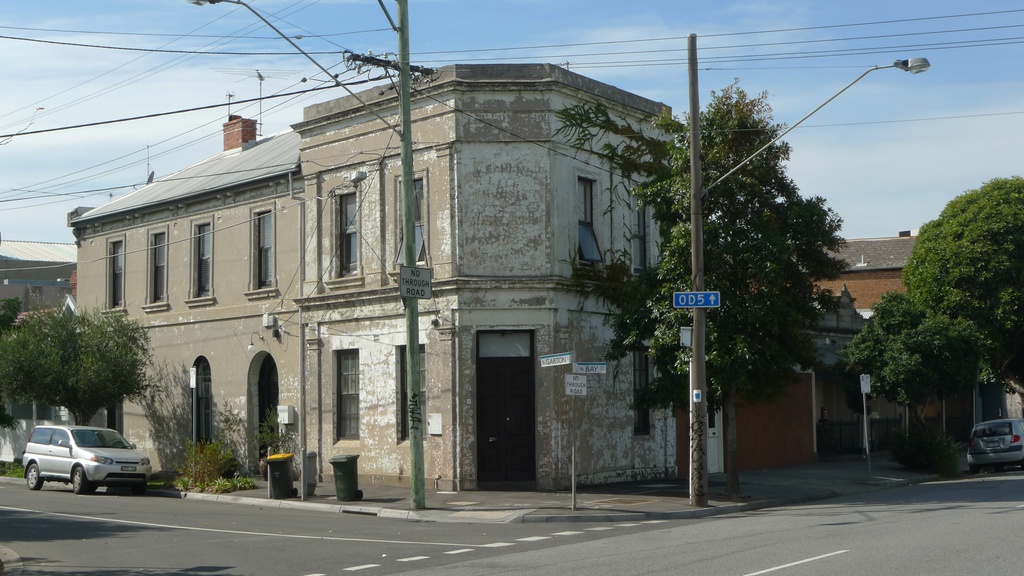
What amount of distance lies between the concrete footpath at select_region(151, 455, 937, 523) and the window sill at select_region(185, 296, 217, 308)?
5886 millimetres

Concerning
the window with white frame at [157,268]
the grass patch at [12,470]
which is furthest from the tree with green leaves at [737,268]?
the grass patch at [12,470]

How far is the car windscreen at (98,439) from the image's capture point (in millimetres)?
25125

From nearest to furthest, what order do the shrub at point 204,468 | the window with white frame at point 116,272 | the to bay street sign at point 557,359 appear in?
1. the to bay street sign at point 557,359
2. the shrub at point 204,468
3. the window with white frame at point 116,272

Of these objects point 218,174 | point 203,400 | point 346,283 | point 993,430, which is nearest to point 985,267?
point 993,430

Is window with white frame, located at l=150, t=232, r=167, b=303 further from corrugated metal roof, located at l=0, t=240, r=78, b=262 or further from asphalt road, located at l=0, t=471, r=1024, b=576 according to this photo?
corrugated metal roof, located at l=0, t=240, r=78, b=262

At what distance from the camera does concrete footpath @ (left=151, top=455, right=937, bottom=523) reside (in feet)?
61.2

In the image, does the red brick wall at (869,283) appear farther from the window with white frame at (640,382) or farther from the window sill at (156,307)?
the window sill at (156,307)

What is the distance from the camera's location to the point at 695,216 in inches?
774

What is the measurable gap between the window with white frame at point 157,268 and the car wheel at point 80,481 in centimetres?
739

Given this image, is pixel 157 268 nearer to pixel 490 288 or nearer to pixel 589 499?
pixel 490 288

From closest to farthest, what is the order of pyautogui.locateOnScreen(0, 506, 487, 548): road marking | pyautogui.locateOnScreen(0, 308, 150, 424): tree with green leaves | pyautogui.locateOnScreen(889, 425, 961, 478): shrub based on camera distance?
pyautogui.locateOnScreen(0, 506, 487, 548): road marking → pyautogui.locateOnScreen(889, 425, 961, 478): shrub → pyautogui.locateOnScreen(0, 308, 150, 424): tree with green leaves

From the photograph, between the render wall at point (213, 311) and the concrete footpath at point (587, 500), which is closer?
the concrete footpath at point (587, 500)

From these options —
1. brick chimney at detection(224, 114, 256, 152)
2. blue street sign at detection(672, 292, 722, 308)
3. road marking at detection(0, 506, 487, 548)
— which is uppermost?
brick chimney at detection(224, 114, 256, 152)

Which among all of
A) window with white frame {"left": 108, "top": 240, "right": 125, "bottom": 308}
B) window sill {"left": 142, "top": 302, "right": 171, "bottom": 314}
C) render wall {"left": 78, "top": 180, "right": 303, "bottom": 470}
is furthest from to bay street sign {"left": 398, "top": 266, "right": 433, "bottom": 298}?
window with white frame {"left": 108, "top": 240, "right": 125, "bottom": 308}
